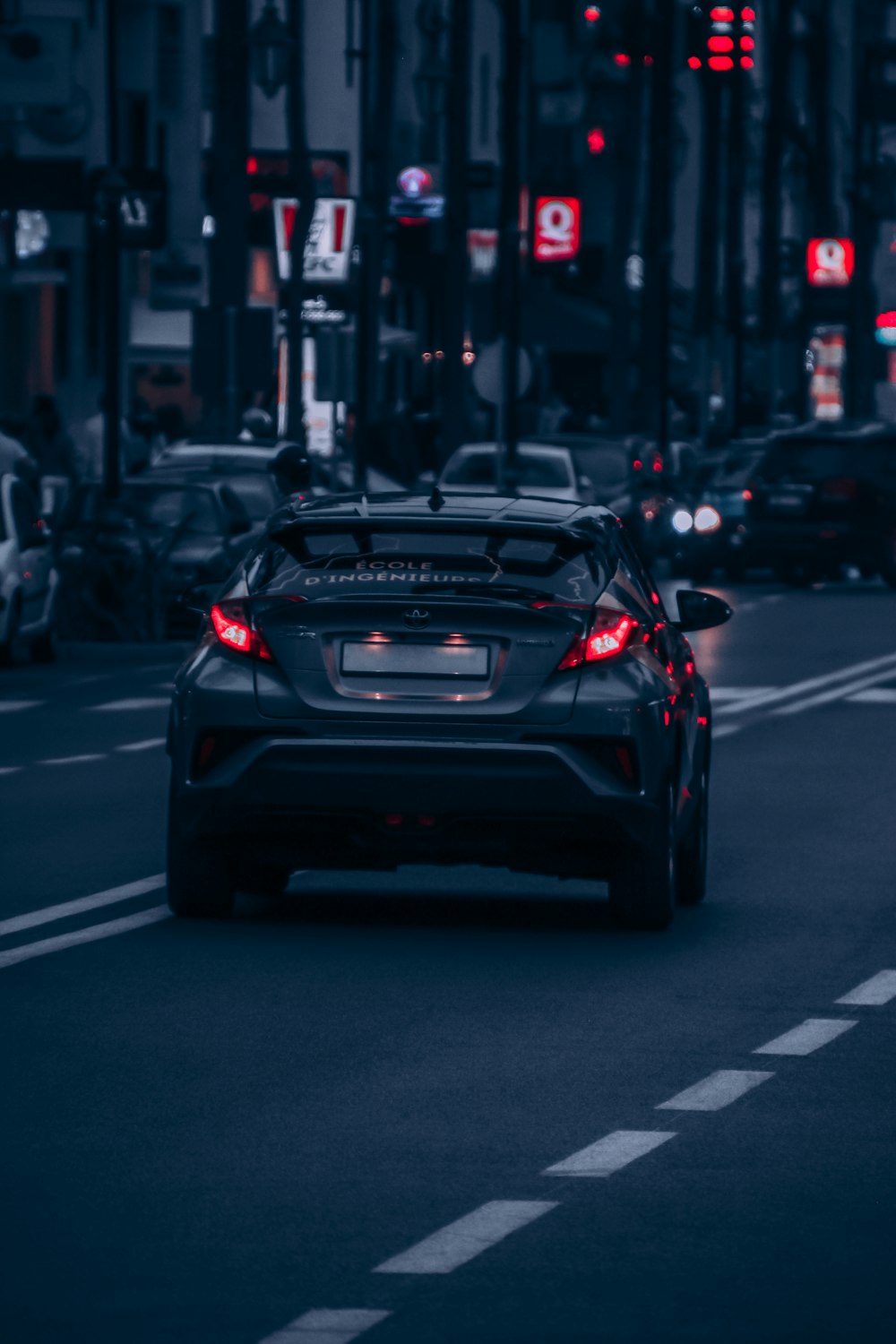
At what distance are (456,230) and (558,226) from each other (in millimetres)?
17660

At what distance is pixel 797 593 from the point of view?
42750mm

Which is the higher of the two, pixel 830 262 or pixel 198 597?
pixel 830 262

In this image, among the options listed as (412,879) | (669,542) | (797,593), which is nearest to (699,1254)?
(412,879)

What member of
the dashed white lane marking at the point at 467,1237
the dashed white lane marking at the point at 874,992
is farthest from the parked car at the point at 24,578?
the dashed white lane marking at the point at 467,1237

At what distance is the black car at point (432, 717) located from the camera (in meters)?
12.6

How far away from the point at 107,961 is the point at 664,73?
55.2 meters

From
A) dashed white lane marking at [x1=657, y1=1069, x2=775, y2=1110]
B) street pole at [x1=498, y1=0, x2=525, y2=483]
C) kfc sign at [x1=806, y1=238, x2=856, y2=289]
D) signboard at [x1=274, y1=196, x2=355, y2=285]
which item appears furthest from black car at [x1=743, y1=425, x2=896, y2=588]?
kfc sign at [x1=806, y1=238, x2=856, y2=289]

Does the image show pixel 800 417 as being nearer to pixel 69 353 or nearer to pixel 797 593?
pixel 69 353

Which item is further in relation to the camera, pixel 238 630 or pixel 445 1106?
pixel 238 630

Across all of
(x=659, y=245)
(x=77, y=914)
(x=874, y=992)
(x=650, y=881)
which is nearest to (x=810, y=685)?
(x=77, y=914)

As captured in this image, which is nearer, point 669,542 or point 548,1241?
point 548,1241

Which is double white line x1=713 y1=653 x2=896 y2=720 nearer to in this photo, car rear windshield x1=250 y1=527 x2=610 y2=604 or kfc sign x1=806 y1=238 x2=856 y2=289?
car rear windshield x1=250 y1=527 x2=610 y2=604

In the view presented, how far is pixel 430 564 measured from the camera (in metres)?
12.9

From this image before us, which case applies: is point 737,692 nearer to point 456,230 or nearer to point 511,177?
point 511,177
